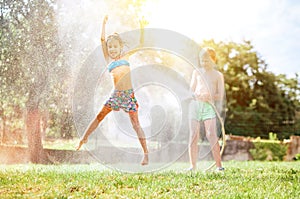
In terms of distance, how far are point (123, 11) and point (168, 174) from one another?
4305 millimetres

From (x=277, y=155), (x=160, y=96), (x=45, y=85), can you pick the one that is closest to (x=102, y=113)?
(x=160, y=96)

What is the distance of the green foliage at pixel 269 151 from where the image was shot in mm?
13938

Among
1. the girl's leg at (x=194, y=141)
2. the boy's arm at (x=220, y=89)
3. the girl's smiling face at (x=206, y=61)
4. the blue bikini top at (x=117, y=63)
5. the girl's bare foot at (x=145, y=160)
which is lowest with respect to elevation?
the girl's bare foot at (x=145, y=160)

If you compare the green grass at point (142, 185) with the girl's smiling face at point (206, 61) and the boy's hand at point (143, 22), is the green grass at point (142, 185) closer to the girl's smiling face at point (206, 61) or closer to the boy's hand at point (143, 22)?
the girl's smiling face at point (206, 61)

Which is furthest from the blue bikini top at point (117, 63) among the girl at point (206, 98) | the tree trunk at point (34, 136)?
the tree trunk at point (34, 136)

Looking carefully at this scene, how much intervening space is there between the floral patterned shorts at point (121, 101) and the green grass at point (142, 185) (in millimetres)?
876

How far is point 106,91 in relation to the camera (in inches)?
268

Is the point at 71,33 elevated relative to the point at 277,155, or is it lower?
elevated

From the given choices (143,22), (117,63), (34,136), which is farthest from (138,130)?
(34,136)

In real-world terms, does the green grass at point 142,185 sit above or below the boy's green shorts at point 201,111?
below

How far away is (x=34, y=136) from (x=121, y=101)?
4.04 meters

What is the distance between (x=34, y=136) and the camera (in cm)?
905

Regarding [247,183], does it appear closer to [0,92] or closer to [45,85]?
[45,85]

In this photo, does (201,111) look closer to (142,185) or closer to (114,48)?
(114,48)
